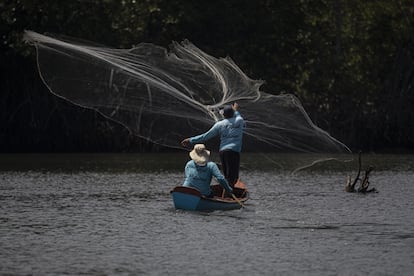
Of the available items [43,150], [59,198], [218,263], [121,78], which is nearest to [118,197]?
[59,198]

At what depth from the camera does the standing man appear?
28297 millimetres

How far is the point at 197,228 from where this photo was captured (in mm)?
24922

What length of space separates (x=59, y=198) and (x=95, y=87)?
398 centimetres

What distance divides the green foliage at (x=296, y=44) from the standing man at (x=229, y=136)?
29.1 metres

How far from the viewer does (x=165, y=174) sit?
4119cm

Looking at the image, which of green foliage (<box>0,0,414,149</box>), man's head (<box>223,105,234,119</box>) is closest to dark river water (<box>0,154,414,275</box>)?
man's head (<box>223,105,234,119</box>)

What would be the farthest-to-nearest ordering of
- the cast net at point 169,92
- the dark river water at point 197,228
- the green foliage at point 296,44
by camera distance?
1. the green foliage at point 296,44
2. the cast net at point 169,92
3. the dark river water at point 197,228

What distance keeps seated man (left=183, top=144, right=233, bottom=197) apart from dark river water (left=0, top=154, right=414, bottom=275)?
2.10 ft

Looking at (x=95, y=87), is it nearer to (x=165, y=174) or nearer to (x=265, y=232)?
(x=265, y=232)

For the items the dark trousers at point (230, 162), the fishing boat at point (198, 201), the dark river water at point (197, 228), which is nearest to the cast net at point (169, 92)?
the dark trousers at point (230, 162)

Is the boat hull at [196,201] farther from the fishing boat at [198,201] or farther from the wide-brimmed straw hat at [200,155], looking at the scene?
the wide-brimmed straw hat at [200,155]

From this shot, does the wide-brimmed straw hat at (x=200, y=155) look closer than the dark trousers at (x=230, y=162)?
Yes

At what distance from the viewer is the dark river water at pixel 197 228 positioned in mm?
20109

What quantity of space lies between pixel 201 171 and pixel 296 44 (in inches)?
1483
